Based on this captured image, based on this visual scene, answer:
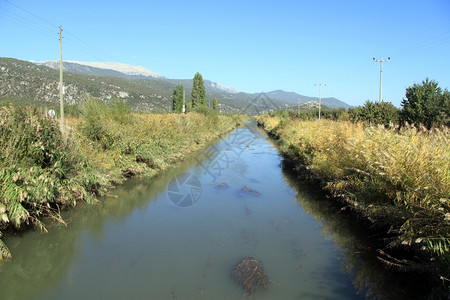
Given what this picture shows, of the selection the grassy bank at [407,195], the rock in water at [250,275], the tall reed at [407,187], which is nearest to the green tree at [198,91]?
the tall reed at [407,187]

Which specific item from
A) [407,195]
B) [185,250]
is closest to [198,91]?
[185,250]

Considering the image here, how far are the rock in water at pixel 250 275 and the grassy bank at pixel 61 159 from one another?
395 cm

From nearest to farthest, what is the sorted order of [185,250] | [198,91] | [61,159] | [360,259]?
[360,259]
[185,250]
[61,159]
[198,91]

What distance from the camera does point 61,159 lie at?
7457 millimetres

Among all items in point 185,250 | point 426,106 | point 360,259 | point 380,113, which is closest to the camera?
point 360,259

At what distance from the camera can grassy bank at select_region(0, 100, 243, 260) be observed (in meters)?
5.94

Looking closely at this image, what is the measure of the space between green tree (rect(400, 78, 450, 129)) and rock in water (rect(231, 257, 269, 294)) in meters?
13.4

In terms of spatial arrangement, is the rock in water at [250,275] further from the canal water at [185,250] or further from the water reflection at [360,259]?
the water reflection at [360,259]

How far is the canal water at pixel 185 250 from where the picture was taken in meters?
4.95

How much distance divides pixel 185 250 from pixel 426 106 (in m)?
16.6

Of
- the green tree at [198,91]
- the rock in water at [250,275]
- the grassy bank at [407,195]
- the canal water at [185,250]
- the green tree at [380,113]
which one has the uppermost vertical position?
the green tree at [198,91]

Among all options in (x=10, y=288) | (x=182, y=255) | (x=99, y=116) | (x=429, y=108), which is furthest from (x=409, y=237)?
(x=429, y=108)

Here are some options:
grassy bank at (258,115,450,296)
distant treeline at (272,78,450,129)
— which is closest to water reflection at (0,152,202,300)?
grassy bank at (258,115,450,296)

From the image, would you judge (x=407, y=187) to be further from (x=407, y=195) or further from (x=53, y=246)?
(x=53, y=246)
